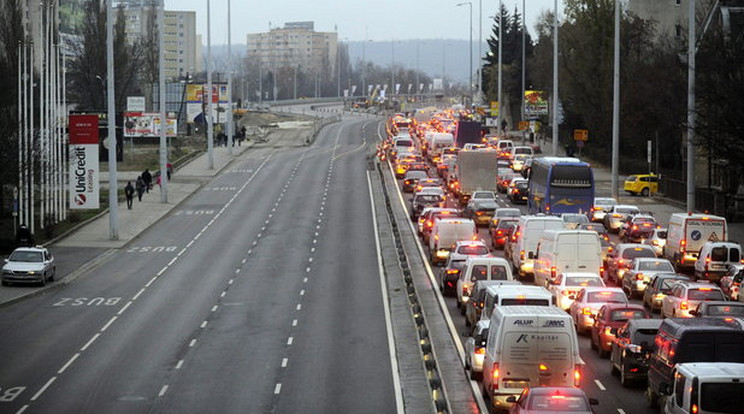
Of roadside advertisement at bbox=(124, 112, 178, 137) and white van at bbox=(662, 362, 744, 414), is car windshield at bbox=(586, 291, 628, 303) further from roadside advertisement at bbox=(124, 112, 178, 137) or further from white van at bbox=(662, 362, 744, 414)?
roadside advertisement at bbox=(124, 112, 178, 137)

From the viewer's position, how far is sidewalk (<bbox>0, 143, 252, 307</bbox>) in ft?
156

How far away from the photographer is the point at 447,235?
49.2m

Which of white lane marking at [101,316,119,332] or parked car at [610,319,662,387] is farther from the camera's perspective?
white lane marking at [101,316,119,332]

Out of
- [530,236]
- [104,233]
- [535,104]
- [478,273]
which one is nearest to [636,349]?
[478,273]

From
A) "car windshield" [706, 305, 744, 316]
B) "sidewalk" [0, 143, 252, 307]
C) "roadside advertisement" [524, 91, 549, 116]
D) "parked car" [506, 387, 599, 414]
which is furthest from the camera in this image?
"roadside advertisement" [524, 91, 549, 116]

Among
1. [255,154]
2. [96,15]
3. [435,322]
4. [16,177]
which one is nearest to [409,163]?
[255,154]

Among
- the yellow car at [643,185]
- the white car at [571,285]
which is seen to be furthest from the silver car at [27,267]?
the yellow car at [643,185]

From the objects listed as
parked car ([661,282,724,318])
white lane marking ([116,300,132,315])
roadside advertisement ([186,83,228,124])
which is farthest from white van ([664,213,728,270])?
roadside advertisement ([186,83,228,124])

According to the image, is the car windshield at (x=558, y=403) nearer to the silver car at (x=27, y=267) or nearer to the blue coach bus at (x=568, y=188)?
the silver car at (x=27, y=267)

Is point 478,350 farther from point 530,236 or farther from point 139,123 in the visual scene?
point 139,123

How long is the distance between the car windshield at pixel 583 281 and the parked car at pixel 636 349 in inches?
356

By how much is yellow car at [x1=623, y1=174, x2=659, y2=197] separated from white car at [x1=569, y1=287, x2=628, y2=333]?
156 ft

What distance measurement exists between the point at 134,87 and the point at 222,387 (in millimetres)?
142905

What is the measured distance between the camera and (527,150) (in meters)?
97.9
